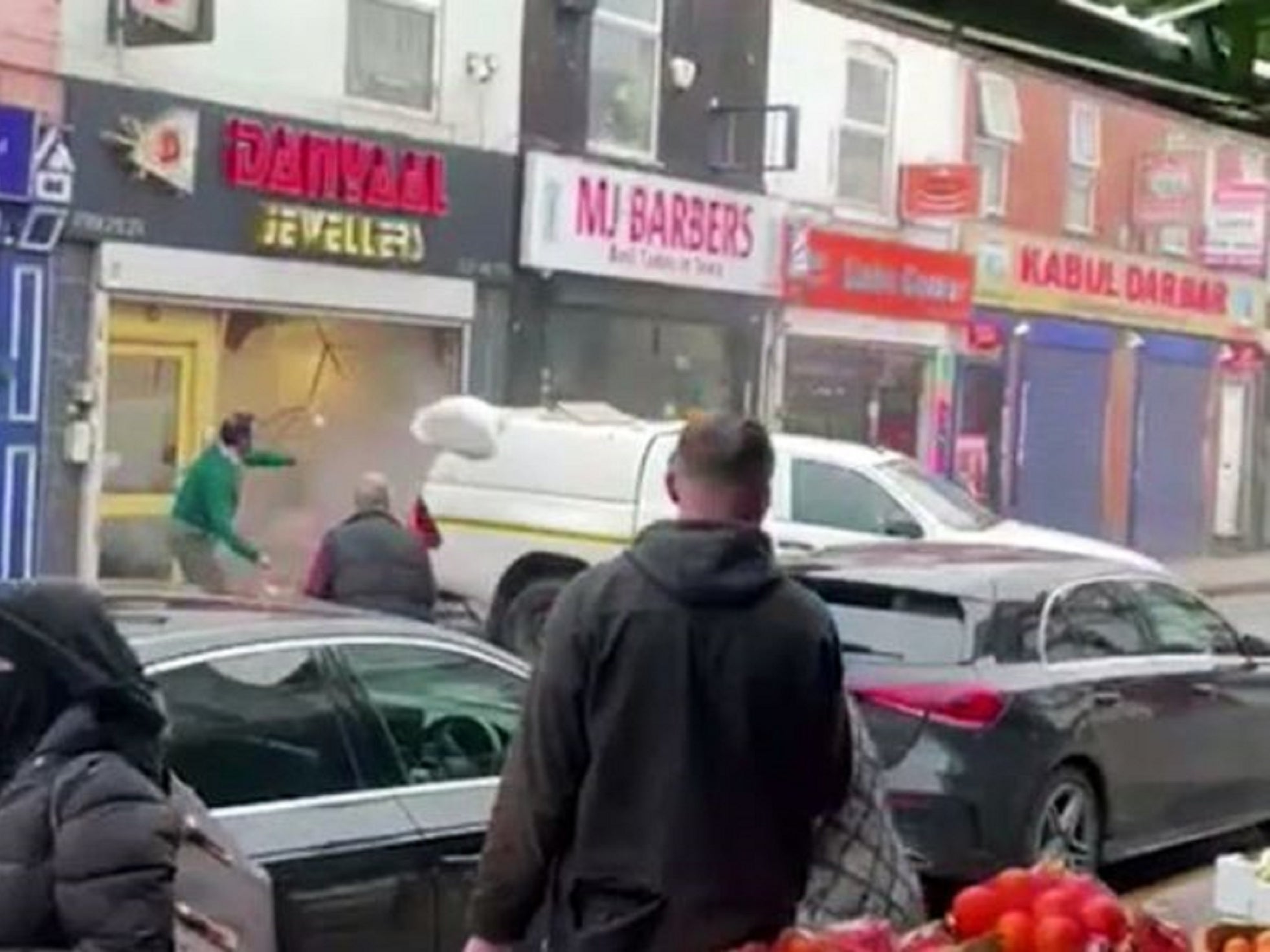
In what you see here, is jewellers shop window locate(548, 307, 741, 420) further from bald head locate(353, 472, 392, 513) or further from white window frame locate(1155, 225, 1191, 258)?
white window frame locate(1155, 225, 1191, 258)

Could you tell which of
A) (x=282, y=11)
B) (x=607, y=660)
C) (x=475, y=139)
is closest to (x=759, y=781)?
(x=607, y=660)

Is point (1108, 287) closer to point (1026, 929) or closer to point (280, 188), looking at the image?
point (280, 188)

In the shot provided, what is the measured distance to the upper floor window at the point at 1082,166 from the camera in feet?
92.0

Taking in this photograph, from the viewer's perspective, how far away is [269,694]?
20.7ft

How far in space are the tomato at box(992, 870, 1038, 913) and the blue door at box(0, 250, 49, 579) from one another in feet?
42.4

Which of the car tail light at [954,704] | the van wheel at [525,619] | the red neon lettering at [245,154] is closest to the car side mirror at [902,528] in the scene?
the van wheel at [525,619]

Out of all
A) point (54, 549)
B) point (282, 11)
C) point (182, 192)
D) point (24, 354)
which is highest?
point (282, 11)

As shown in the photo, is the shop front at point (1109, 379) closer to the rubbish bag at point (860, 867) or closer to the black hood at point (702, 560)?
the rubbish bag at point (860, 867)

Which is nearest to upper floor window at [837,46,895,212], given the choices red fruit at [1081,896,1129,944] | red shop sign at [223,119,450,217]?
red shop sign at [223,119,450,217]

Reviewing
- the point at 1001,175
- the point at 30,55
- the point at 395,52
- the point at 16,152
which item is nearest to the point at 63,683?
the point at 16,152

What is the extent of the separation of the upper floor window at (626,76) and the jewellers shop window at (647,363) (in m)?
1.56

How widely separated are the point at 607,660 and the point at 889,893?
0.75m

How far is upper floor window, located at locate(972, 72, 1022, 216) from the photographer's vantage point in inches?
1026

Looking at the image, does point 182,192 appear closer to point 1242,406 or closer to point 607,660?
point 607,660
